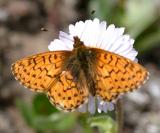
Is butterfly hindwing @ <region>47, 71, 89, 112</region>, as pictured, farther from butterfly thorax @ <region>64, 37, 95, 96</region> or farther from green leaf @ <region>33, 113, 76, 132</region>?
green leaf @ <region>33, 113, 76, 132</region>

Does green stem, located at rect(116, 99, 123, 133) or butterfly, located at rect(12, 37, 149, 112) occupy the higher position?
butterfly, located at rect(12, 37, 149, 112)

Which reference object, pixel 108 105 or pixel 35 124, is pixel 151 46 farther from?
pixel 108 105

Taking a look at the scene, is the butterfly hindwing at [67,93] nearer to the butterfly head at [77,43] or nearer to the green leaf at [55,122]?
the butterfly head at [77,43]

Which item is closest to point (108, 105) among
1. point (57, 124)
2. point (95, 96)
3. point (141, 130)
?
point (95, 96)

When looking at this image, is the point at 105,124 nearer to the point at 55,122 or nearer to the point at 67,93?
the point at 67,93

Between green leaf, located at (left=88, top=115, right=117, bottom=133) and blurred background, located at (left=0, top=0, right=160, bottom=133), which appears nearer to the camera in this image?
green leaf, located at (left=88, top=115, right=117, bottom=133)

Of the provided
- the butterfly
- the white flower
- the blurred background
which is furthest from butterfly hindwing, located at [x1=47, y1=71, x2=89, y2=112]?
the blurred background

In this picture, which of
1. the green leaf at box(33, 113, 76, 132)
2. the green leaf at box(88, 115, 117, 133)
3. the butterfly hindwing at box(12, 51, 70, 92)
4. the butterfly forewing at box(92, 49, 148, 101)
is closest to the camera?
the butterfly forewing at box(92, 49, 148, 101)
